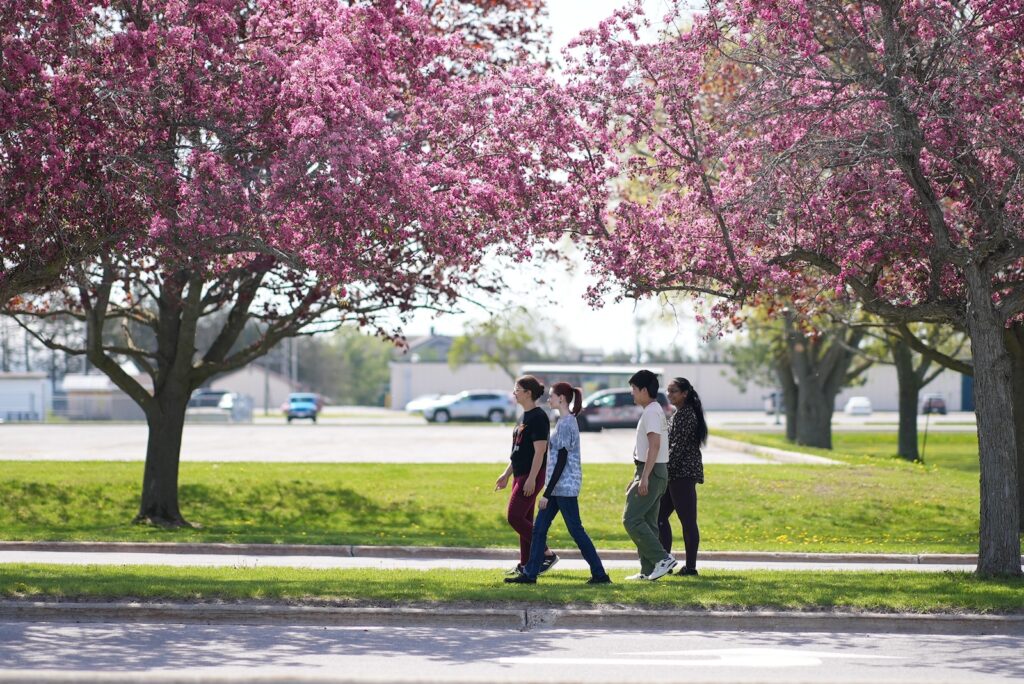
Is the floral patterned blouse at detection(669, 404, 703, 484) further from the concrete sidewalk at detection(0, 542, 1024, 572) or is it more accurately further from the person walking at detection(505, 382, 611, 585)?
the concrete sidewalk at detection(0, 542, 1024, 572)

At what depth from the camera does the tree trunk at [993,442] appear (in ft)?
38.3

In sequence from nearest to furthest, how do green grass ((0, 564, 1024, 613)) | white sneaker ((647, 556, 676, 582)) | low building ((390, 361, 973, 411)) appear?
green grass ((0, 564, 1024, 613))
white sneaker ((647, 556, 676, 582))
low building ((390, 361, 973, 411))

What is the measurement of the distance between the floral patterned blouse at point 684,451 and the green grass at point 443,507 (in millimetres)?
4222

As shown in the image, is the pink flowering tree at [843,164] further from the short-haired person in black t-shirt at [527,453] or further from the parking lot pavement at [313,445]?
the parking lot pavement at [313,445]

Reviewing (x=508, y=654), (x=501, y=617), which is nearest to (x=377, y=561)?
(x=501, y=617)

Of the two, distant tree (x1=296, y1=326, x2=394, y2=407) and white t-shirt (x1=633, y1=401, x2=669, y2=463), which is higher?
distant tree (x1=296, y1=326, x2=394, y2=407)

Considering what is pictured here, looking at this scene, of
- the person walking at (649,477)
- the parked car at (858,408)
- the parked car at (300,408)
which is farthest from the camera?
the parked car at (858,408)

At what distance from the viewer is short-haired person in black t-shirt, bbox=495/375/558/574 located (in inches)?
430

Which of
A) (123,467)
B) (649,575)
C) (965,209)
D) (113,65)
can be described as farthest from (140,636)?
(123,467)

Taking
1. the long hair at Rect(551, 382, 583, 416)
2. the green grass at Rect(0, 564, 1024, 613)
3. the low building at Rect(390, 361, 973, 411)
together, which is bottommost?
the green grass at Rect(0, 564, 1024, 613)

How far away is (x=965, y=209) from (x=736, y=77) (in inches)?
268

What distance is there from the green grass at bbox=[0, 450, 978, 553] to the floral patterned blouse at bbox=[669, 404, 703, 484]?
422 centimetres

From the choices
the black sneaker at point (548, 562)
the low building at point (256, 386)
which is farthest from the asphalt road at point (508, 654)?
the low building at point (256, 386)

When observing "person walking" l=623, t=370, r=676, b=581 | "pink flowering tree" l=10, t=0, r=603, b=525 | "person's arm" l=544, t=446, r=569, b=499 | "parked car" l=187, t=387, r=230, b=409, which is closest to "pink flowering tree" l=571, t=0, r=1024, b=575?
"pink flowering tree" l=10, t=0, r=603, b=525
